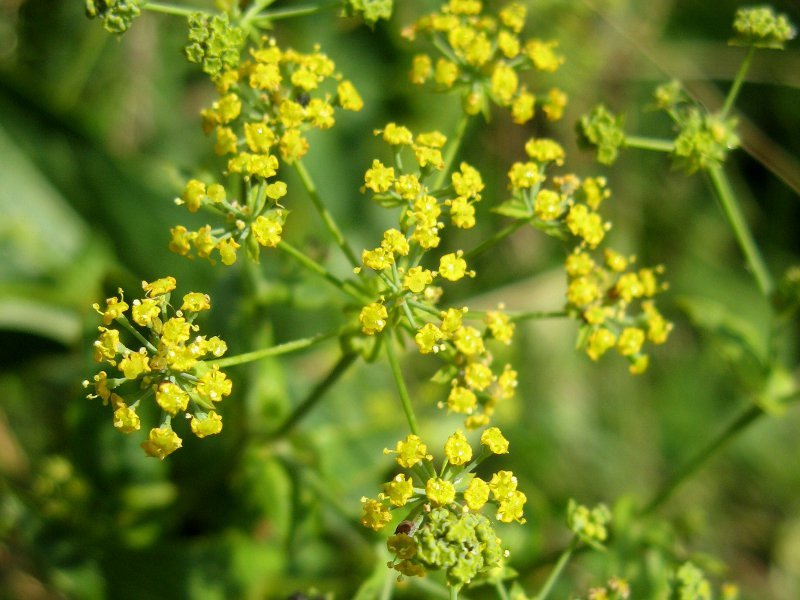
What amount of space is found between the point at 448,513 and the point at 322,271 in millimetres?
885

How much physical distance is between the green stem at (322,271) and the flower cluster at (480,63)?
0.81 metres

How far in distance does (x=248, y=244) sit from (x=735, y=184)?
4455 millimetres

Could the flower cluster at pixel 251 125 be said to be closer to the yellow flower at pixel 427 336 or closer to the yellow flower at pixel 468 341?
the yellow flower at pixel 427 336

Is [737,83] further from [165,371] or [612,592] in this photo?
[165,371]

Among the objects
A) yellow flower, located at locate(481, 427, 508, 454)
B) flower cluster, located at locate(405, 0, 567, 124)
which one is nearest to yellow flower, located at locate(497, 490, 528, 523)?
yellow flower, located at locate(481, 427, 508, 454)

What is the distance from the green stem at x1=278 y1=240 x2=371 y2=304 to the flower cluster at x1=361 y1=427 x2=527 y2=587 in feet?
2.04

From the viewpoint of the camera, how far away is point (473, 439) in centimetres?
427

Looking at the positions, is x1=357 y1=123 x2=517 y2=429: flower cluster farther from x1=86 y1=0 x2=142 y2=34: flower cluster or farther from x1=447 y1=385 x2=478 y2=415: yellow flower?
x1=86 y1=0 x2=142 y2=34: flower cluster

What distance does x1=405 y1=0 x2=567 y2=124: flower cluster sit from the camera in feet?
10.6

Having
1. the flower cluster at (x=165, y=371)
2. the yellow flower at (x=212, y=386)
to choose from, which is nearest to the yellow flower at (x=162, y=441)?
the flower cluster at (x=165, y=371)

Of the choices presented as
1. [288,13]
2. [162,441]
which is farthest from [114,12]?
[162,441]

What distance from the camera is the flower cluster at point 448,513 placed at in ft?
8.11

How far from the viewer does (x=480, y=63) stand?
10.5ft

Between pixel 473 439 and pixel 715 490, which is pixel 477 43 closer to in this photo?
pixel 473 439
